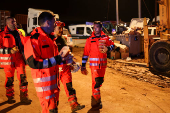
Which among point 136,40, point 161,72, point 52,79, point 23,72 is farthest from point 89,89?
point 136,40

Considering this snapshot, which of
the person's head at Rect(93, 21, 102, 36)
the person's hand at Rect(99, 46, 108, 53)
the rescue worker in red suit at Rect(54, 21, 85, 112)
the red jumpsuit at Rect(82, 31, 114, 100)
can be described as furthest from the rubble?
the rescue worker in red suit at Rect(54, 21, 85, 112)

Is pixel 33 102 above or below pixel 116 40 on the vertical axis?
below

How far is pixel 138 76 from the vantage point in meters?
7.27

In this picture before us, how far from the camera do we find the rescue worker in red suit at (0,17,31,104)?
13.8 feet

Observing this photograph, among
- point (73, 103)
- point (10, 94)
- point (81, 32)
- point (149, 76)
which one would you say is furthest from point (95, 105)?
point (81, 32)

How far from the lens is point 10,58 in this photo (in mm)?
4223

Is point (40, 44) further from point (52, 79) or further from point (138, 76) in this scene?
point (138, 76)

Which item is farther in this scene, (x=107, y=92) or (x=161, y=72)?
(x=161, y=72)

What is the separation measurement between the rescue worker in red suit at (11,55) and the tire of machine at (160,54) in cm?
579

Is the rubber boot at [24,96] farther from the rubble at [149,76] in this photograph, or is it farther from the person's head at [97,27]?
the rubble at [149,76]

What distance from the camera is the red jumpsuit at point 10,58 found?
420cm

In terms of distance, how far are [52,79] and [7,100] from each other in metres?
2.81

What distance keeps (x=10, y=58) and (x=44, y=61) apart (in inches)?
91.1

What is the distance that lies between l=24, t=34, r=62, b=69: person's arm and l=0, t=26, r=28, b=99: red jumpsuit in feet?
6.95
